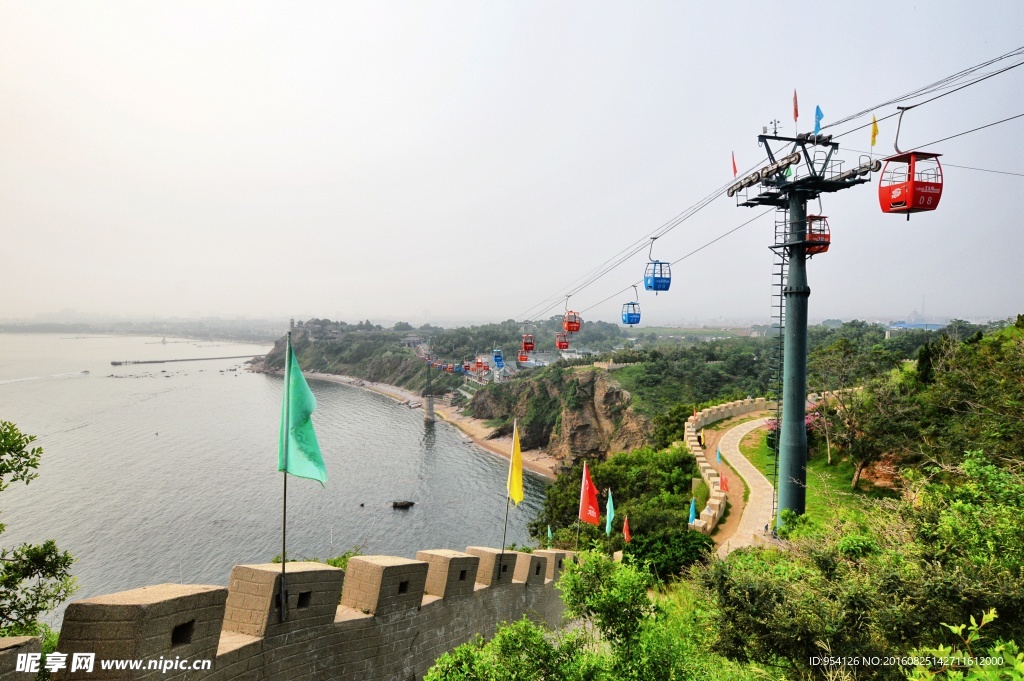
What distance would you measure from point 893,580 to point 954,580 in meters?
0.53

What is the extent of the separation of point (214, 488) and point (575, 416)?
1447 inches

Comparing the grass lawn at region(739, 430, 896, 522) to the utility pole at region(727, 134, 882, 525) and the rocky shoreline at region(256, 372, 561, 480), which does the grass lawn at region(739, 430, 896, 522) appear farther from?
the rocky shoreline at region(256, 372, 561, 480)

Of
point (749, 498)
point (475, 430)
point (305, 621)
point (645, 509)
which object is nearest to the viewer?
point (305, 621)

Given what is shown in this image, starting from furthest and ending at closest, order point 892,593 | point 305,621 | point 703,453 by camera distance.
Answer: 1. point 703,453
2. point 892,593
3. point 305,621

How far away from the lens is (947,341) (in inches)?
727

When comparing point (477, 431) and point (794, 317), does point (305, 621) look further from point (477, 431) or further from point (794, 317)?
point (477, 431)

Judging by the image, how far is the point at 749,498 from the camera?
18000 millimetres

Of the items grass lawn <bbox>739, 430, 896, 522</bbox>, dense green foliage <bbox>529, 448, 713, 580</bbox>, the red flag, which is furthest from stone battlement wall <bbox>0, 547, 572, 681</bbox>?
grass lawn <bbox>739, 430, 896, 522</bbox>

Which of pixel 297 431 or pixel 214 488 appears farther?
pixel 214 488

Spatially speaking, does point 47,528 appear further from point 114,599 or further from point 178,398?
point 178,398

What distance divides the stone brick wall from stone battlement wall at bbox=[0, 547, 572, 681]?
31.0 feet

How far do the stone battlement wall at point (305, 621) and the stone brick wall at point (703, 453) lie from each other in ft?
31.0

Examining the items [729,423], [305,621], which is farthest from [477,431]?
[305,621]

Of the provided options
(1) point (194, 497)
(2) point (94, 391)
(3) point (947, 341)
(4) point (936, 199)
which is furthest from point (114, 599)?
(2) point (94, 391)
